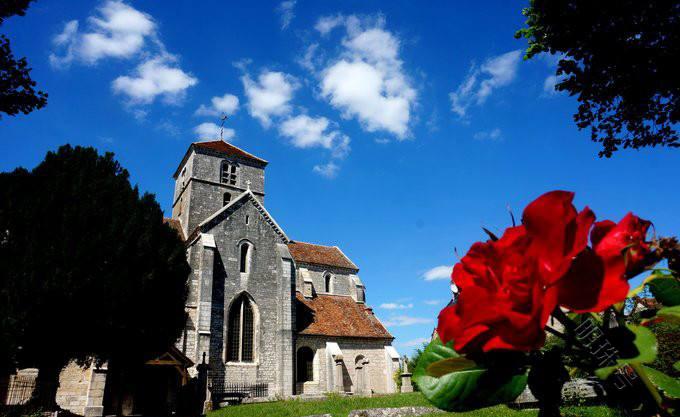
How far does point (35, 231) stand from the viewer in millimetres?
16297

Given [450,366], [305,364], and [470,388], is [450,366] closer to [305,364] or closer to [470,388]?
[470,388]

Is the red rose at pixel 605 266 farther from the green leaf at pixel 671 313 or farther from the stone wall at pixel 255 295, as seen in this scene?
the stone wall at pixel 255 295

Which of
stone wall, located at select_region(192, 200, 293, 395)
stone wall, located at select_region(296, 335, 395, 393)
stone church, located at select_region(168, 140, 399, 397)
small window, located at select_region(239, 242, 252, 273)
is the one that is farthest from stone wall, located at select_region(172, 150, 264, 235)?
stone wall, located at select_region(296, 335, 395, 393)

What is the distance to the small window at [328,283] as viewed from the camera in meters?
35.0

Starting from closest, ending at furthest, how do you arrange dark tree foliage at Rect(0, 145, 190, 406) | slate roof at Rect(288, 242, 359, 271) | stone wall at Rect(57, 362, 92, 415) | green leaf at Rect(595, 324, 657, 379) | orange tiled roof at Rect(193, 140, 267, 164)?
green leaf at Rect(595, 324, 657, 379)
dark tree foliage at Rect(0, 145, 190, 406)
stone wall at Rect(57, 362, 92, 415)
orange tiled roof at Rect(193, 140, 267, 164)
slate roof at Rect(288, 242, 359, 271)

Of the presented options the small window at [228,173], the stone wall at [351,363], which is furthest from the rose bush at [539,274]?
the small window at [228,173]

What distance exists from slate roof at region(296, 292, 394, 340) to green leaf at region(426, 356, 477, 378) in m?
27.9

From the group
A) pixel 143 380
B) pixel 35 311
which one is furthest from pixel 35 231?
pixel 143 380

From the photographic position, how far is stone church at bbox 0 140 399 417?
20.6 m

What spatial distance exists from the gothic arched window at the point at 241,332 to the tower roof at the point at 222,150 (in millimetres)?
12564

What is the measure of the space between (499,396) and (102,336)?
19.5 meters

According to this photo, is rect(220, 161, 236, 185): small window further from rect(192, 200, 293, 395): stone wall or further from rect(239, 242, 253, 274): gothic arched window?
rect(239, 242, 253, 274): gothic arched window

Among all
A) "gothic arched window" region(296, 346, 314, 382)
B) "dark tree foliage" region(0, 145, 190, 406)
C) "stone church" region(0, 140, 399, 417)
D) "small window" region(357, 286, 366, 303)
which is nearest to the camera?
"dark tree foliage" region(0, 145, 190, 406)

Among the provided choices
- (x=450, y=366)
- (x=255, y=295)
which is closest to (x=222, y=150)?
(x=255, y=295)
